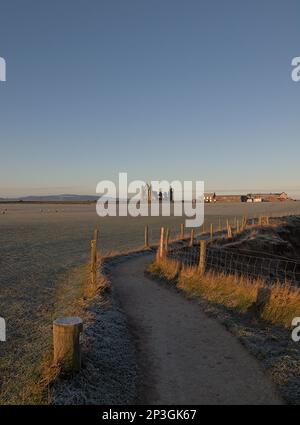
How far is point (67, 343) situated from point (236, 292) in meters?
6.87

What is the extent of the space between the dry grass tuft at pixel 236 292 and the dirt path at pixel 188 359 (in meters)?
0.92

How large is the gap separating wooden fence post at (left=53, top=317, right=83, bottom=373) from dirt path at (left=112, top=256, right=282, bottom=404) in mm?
1357

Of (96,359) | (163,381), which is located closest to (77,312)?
(96,359)

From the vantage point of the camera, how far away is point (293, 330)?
30.5 feet

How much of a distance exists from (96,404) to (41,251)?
71.0 ft

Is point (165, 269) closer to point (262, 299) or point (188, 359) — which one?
point (262, 299)

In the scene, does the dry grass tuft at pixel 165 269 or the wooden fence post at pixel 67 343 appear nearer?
the wooden fence post at pixel 67 343

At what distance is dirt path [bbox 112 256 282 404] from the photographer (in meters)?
6.64

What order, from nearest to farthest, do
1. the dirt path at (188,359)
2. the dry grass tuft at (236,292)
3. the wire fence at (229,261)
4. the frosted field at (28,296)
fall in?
the dirt path at (188,359), the frosted field at (28,296), the dry grass tuft at (236,292), the wire fence at (229,261)

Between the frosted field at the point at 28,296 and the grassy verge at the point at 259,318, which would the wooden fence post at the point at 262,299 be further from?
the frosted field at the point at 28,296

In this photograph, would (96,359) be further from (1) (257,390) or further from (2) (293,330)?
(2) (293,330)

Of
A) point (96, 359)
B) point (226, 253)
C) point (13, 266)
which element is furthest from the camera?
point (226, 253)

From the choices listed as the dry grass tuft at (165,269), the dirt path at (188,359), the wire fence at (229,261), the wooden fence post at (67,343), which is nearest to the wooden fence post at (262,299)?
the dirt path at (188,359)

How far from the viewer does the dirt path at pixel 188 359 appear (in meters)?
6.64
